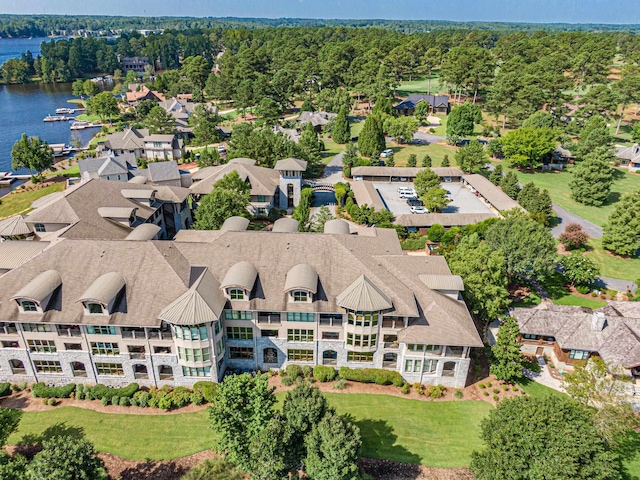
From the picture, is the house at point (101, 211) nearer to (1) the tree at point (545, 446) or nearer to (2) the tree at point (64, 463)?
(2) the tree at point (64, 463)

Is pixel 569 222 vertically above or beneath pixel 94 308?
beneath

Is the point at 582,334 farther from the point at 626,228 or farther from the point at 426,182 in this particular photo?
the point at 426,182

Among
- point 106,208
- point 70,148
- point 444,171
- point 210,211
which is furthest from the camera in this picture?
point 70,148

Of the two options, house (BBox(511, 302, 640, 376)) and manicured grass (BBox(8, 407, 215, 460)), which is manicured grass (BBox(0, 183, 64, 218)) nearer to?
manicured grass (BBox(8, 407, 215, 460))

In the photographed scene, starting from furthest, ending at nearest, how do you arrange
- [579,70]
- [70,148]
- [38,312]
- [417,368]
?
1. [579,70]
2. [70,148]
3. [417,368]
4. [38,312]

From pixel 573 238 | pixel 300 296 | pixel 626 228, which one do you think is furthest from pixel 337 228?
pixel 626 228

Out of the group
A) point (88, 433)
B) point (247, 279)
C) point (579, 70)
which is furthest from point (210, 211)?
point (579, 70)

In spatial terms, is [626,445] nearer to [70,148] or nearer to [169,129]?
[169,129]
